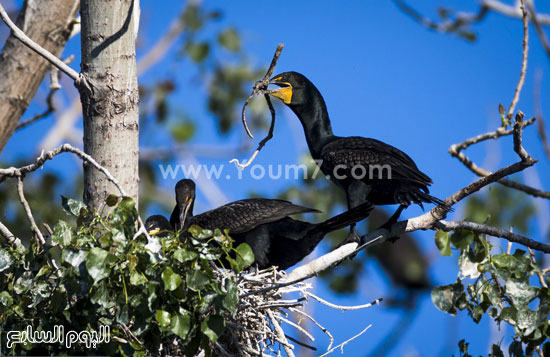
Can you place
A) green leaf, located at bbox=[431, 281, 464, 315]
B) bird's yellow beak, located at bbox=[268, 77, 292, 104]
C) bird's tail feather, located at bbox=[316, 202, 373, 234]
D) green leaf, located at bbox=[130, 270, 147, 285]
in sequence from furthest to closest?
bird's yellow beak, located at bbox=[268, 77, 292, 104], bird's tail feather, located at bbox=[316, 202, 373, 234], green leaf, located at bbox=[431, 281, 464, 315], green leaf, located at bbox=[130, 270, 147, 285]

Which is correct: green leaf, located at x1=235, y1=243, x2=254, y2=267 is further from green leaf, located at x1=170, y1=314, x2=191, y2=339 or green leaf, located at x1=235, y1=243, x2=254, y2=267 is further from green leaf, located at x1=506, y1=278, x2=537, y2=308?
green leaf, located at x1=506, y1=278, x2=537, y2=308

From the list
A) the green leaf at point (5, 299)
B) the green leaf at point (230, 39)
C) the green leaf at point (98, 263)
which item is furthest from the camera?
the green leaf at point (230, 39)

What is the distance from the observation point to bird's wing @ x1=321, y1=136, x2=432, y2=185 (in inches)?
185

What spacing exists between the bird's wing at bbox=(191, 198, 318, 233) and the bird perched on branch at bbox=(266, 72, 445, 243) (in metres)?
0.43

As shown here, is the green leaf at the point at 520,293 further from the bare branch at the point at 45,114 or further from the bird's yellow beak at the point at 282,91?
the bare branch at the point at 45,114

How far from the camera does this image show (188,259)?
2.98 metres

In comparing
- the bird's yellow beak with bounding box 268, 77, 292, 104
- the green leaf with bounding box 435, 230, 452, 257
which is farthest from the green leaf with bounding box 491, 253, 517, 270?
the bird's yellow beak with bounding box 268, 77, 292, 104

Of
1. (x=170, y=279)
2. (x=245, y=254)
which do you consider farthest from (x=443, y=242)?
(x=170, y=279)

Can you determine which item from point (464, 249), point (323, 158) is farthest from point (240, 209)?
point (464, 249)

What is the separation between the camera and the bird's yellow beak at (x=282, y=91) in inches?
210

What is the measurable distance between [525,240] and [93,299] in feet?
8.08

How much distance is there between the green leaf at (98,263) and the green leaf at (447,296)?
2.02 m

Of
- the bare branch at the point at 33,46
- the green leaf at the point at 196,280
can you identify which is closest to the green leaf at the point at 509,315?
the green leaf at the point at 196,280

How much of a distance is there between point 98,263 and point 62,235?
261mm
